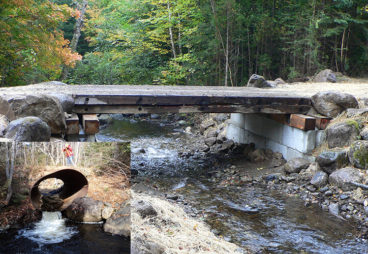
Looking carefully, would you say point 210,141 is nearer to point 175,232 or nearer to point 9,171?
point 175,232

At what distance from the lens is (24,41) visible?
9594 mm

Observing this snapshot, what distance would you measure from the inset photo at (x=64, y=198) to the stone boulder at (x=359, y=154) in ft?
20.8

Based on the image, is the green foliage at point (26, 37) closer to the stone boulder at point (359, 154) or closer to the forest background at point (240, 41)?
the forest background at point (240, 41)

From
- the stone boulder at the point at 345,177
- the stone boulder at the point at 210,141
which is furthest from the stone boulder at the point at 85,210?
the stone boulder at the point at 210,141

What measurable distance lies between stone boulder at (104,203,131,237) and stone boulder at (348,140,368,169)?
6392mm

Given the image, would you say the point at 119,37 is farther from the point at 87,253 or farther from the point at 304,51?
the point at 87,253

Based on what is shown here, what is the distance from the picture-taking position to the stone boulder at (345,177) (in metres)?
6.80

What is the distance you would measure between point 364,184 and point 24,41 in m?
8.52

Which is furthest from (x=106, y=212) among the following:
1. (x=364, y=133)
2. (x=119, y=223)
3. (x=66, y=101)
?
(x=364, y=133)

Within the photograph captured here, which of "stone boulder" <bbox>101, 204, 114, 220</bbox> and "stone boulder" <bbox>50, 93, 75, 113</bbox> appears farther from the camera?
"stone boulder" <bbox>50, 93, 75, 113</bbox>

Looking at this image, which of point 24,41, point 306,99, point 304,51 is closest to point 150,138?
point 24,41

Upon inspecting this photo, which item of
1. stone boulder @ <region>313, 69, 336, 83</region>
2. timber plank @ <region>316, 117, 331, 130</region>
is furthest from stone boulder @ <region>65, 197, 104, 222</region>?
stone boulder @ <region>313, 69, 336, 83</region>

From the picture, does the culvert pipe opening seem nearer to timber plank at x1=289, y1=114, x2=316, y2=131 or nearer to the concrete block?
the concrete block

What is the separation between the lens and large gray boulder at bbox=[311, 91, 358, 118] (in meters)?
8.30
